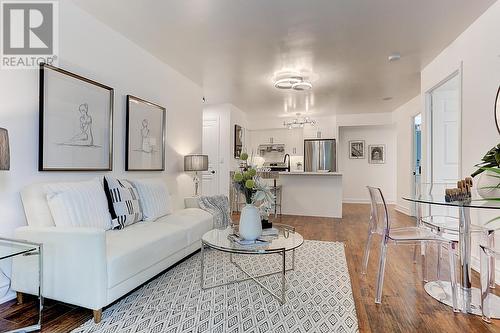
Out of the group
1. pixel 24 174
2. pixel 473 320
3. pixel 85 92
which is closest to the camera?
pixel 473 320

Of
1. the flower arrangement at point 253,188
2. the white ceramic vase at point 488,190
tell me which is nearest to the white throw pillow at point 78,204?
the flower arrangement at point 253,188

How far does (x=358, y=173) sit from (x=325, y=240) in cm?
503

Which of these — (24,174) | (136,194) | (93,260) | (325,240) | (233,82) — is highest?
(233,82)

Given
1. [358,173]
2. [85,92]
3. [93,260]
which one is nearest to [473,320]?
[93,260]

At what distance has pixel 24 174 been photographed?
2.14 meters

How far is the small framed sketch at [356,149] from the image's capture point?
827 centimetres

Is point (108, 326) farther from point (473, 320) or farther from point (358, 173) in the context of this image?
point (358, 173)

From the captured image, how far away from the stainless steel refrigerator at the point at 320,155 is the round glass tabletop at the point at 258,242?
Answer: 17.3 ft

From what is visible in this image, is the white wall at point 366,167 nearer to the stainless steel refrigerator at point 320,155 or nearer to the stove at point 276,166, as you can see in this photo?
the stainless steel refrigerator at point 320,155

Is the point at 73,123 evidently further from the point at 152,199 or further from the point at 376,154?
the point at 376,154

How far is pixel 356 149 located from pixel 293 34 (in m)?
6.10

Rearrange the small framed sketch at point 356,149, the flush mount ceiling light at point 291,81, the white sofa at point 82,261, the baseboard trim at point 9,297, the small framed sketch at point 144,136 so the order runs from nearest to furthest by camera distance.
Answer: the white sofa at point 82,261
the baseboard trim at point 9,297
the small framed sketch at point 144,136
the flush mount ceiling light at point 291,81
the small framed sketch at point 356,149

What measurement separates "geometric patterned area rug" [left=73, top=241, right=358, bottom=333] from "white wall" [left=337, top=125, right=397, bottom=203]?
5.92 m

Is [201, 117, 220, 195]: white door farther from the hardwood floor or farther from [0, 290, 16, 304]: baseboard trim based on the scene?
[0, 290, 16, 304]: baseboard trim
